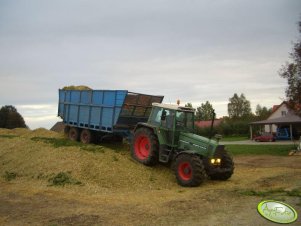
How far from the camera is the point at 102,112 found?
1683 centimetres

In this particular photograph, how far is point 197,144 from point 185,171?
1062 mm

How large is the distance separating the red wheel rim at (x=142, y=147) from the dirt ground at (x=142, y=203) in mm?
2280

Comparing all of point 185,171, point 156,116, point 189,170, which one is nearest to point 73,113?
point 156,116

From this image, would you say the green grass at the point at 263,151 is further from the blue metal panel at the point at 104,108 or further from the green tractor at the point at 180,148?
the green tractor at the point at 180,148

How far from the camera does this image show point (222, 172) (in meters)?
12.9

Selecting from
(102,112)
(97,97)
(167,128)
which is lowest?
(167,128)

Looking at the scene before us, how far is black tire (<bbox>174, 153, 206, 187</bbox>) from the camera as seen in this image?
1195cm

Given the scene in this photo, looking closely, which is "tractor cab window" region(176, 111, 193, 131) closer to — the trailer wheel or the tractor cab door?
the tractor cab door

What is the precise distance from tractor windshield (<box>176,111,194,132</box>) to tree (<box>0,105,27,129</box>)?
117ft

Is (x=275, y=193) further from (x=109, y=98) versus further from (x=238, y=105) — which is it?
(x=238, y=105)

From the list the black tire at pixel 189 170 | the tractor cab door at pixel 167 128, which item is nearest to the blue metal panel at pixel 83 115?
the tractor cab door at pixel 167 128

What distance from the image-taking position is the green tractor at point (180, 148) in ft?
40.5

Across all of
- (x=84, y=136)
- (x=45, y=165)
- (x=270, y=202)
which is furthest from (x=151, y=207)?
(x=84, y=136)

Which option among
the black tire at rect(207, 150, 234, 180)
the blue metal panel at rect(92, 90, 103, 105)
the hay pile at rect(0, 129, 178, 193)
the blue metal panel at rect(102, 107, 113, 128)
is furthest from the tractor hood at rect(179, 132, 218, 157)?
the blue metal panel at rect(92, 90, 103, 105)
